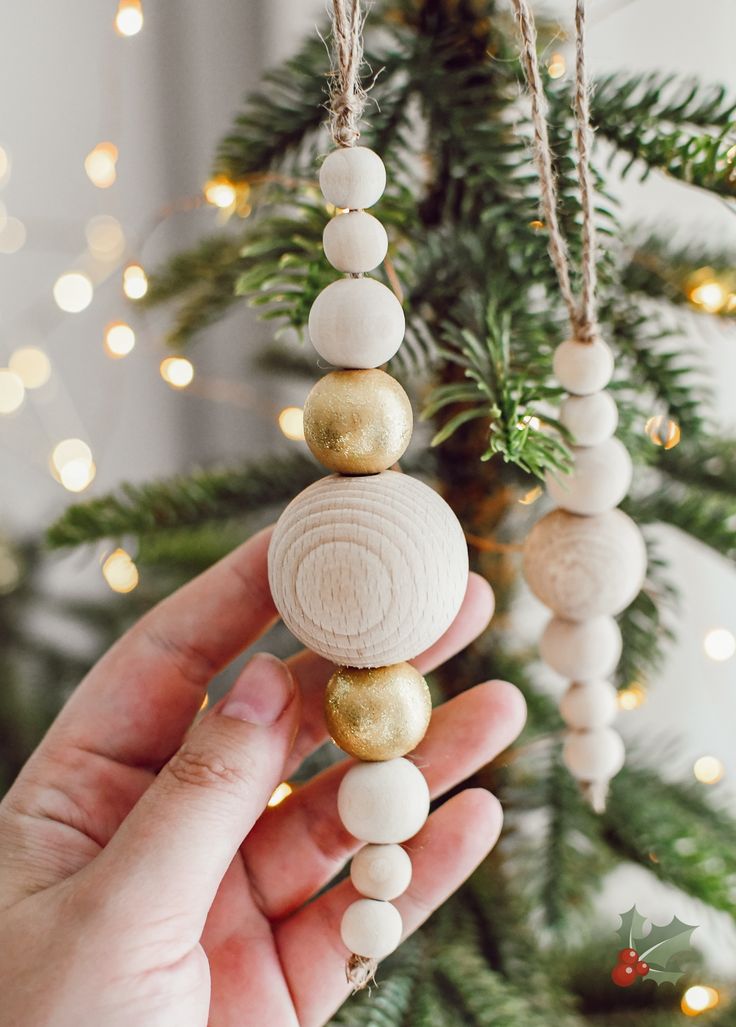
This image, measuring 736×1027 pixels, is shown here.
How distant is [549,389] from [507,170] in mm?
138

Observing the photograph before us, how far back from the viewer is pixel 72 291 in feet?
2.56

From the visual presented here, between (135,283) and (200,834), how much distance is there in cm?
41

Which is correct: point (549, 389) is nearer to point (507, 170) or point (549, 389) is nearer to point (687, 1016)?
point (507, 170)

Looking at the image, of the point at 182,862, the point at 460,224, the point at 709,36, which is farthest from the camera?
the point at 709,36

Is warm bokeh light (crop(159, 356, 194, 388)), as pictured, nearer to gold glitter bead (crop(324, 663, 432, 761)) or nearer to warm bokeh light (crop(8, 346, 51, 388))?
warm bokeh light (crop(8, 346, 51, 388))

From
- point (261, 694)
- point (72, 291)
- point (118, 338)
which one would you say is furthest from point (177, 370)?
point (261, 694)

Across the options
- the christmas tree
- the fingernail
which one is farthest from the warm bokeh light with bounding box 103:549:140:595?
the fingernail

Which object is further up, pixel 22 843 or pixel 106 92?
pixel 106 92

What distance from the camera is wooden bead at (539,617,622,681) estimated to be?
486 millimetres

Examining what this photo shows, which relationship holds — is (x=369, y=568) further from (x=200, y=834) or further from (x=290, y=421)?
(x=290, y=421)

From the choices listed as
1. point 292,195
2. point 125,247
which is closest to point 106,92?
point 125,247

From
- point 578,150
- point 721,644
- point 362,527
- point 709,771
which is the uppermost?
point 578,150

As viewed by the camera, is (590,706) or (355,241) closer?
(355,241)

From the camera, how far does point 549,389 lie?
42 cm
